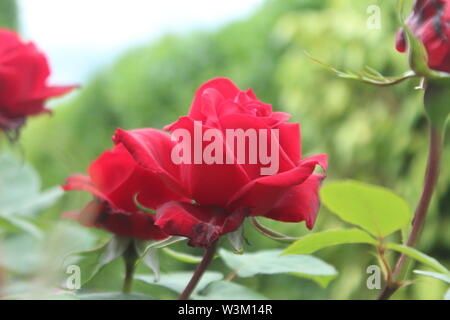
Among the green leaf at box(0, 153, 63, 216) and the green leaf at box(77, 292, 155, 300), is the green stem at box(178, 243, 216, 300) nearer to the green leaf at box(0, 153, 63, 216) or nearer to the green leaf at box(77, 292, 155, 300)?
the green leaf at box(77, 292, 155, 300)

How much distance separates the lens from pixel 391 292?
259 millimetres

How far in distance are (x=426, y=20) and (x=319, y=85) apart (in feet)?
6.61

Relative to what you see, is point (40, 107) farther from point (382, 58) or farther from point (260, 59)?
point (260, 59)

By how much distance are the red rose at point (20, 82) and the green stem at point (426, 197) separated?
231 mm

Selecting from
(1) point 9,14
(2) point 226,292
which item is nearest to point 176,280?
(2) point 226,292

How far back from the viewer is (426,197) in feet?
0.83

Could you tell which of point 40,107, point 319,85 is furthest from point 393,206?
point 319,85

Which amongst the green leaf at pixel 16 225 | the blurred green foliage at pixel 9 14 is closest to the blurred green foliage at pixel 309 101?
the blurred green foliage at pixel 9 14

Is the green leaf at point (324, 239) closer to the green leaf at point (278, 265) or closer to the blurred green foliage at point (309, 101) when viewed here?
the green leaf at point (278, 265)

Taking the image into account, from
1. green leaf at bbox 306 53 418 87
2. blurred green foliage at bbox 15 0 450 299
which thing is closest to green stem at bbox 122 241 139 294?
green leaf at bbox 306 53 418 87

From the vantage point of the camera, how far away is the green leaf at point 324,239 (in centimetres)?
23

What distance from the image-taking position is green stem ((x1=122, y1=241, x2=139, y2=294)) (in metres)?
0.27

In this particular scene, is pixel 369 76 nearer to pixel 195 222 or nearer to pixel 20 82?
pixel 195 222

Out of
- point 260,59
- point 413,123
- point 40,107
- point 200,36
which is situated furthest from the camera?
point 200,36
